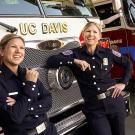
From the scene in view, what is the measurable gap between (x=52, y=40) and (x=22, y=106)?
1.30 metres

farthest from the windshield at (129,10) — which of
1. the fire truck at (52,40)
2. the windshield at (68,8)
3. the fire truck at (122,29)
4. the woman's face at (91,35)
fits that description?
the woman's face at (91,35)

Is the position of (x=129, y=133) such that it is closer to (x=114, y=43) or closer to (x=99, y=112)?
(x=99, y=112)

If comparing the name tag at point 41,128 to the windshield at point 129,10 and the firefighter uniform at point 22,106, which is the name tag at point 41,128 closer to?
the firefighter uniform at point 22,106

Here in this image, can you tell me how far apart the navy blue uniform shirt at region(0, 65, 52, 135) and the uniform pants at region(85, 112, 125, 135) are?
816 millimetres

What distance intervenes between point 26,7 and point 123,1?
3872mm

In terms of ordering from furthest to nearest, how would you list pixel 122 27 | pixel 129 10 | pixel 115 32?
1. pixel 115 32
2. pixel 122 27
3. pixel 129 10

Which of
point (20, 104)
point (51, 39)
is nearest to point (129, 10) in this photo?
point (51, 39)

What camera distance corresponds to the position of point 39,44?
3537mm

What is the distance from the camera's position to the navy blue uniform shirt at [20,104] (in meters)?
2.50

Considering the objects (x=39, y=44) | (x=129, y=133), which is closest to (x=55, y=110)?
(x=39, y=44)

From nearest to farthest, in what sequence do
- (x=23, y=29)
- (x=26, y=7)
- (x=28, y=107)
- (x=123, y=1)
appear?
(x=28, y=107) → (x=23, y=29) → (x=26, y=7) → (x=123, y=1)

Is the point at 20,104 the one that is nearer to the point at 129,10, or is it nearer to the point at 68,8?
the point at 68,8

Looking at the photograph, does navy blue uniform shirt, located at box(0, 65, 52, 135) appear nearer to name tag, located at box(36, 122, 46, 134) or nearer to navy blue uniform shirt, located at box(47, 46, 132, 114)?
name tag, located at box(36, 122, 46, 134)

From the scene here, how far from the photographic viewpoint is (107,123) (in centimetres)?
349
